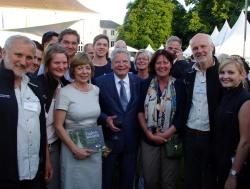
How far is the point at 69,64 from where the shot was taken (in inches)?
181

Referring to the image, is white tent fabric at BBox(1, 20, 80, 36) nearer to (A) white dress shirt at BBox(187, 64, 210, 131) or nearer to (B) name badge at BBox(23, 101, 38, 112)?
(A) white dress shirt at BBox(187, 64, 210, 131)

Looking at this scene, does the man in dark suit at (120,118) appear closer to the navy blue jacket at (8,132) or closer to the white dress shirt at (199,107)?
the white dress shirt at (199,107)

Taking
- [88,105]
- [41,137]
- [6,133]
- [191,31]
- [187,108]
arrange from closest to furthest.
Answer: [6,133], [41,137], [88,105], [187,108], [191,31]

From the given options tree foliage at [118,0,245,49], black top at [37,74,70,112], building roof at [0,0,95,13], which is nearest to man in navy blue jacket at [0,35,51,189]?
black top at [37,74,70,112]

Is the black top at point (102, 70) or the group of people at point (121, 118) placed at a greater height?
the black top at point (102, 70)

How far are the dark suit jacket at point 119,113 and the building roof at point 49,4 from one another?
51.4m

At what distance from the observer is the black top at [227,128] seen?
3.88 metres

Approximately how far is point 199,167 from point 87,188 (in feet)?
4.52

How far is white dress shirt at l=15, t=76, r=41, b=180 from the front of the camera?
3.45 meters

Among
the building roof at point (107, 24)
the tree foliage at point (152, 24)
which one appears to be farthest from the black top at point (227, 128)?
the building roof at point (107, 24)

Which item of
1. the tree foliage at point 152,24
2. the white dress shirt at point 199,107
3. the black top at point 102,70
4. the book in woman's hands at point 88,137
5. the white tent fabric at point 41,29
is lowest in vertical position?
the book in woman's hands at point 88,137

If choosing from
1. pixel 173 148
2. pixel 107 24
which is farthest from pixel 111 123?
pixel 107 24

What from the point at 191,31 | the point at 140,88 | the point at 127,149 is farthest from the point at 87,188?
the point at 191,31

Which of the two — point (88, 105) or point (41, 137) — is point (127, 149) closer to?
point (88, 105)
